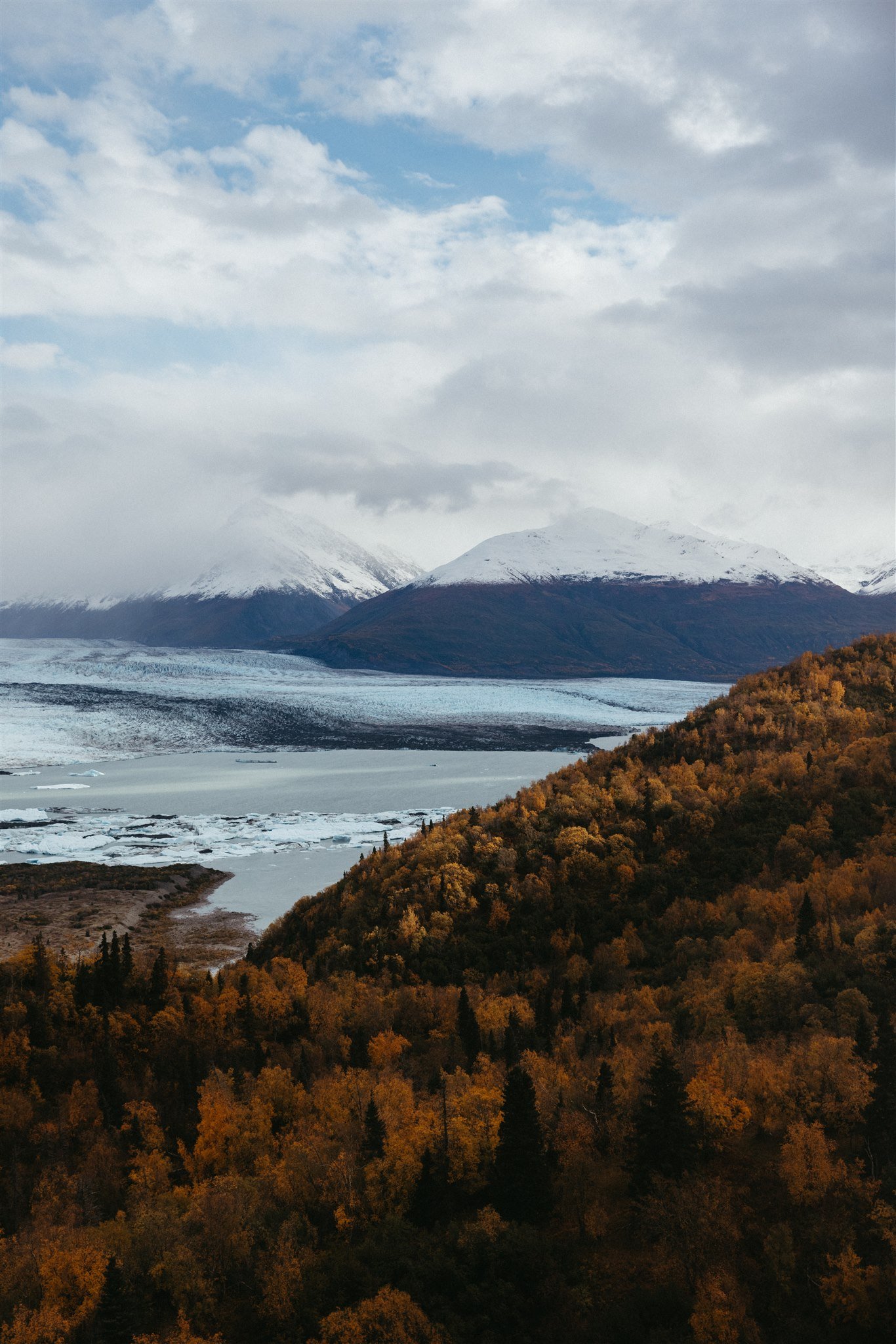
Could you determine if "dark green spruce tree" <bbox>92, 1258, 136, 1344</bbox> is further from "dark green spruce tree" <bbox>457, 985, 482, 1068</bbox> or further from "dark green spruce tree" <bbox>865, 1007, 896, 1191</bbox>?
"dark green spruce tree" <bbox>865, 1007, 896, 1191</bbox>

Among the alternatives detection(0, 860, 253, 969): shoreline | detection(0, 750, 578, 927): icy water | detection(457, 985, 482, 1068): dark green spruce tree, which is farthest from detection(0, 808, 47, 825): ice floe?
detection(457, 985, 482, 1068): dark green spruce tree

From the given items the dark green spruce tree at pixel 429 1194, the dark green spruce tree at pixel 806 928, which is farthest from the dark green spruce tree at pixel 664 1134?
the dark green spruce tree at pixel 806 928

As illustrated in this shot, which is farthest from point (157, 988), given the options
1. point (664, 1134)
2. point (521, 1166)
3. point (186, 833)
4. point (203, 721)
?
point (203, 721)

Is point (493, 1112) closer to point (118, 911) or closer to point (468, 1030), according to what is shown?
point (468, 1030)

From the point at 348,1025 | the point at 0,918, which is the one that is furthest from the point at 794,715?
the point at 0,918

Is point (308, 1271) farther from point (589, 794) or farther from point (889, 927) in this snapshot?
point (589, 794)

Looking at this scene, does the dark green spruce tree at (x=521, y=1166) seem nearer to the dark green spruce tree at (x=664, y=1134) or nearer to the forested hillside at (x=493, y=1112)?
the forested hillside at (x=493, y=1112)

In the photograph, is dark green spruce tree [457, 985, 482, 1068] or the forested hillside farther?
dark green spruce tree [457, 985, 482, 1068]
